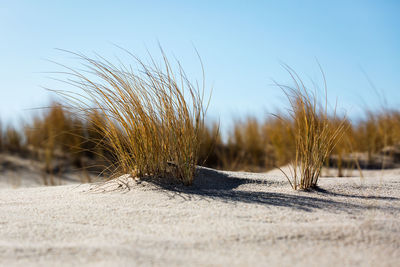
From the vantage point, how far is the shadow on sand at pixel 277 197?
1903 millimetres

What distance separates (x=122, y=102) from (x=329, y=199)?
1.29 metres

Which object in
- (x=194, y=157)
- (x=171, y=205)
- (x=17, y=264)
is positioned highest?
(x=194, y=157)

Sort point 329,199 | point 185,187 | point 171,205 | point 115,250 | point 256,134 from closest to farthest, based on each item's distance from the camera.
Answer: point 115,250 < point 171,205 < point 329,199 < point 185,187 < point 256,134

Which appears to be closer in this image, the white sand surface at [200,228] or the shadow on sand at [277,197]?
the white sand surface at [200,228]

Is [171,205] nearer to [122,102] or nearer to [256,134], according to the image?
[122,102]

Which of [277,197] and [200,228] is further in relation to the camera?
[277,197]

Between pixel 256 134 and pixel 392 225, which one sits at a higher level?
pixel 256 134

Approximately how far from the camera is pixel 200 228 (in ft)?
5.07

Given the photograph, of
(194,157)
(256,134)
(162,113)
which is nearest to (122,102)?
(162,113)

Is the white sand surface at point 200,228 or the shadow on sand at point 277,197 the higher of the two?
the shadow on sand at point 277,197

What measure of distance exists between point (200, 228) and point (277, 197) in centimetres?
69

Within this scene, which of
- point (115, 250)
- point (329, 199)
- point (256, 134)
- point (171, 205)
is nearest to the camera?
point (115, 250)

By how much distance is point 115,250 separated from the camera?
1.35 m

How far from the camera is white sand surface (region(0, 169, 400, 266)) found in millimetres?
1298
